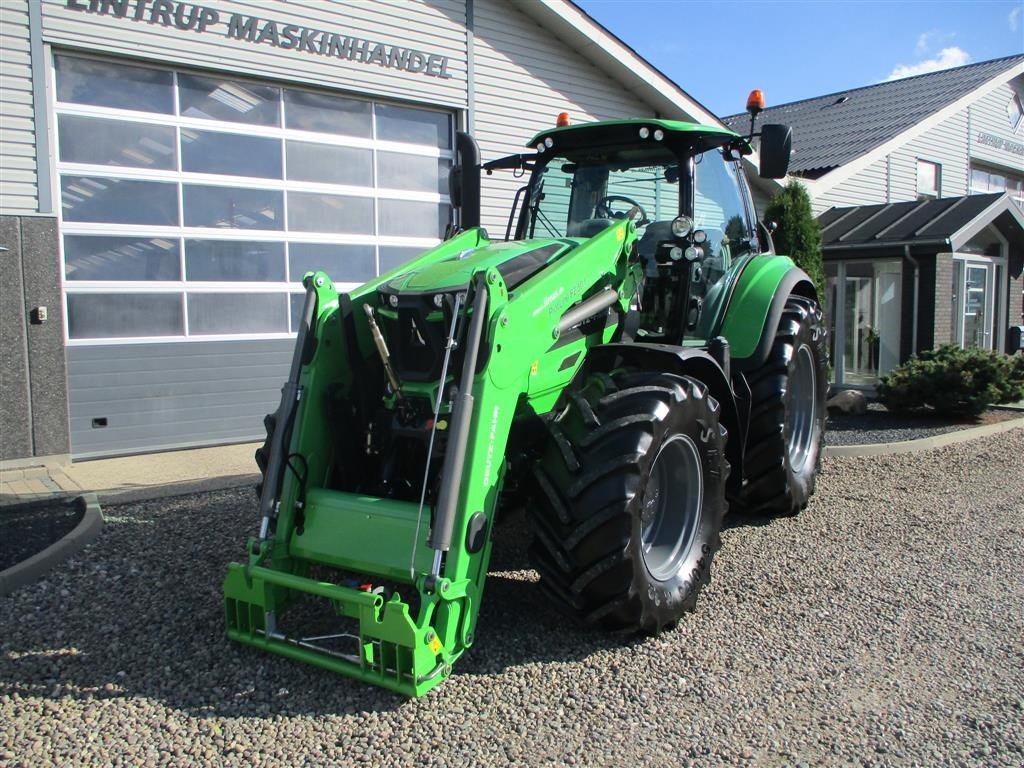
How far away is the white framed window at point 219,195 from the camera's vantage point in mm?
7973

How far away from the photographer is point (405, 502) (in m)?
3.74

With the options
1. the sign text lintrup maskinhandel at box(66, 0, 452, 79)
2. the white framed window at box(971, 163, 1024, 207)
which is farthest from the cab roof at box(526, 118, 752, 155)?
the white framed window at box(971, 163, 1024, 207)

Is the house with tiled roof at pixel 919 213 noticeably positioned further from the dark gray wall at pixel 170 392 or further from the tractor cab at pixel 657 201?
the dark gray wall at pixel 170 392

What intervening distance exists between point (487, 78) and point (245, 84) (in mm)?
3002

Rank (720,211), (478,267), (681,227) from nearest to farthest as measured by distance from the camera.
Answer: (478,267), (681,227), (720,211)

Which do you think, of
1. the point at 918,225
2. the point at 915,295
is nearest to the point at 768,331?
the point at 915,295

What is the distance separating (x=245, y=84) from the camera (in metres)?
8.80

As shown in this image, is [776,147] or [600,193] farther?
[600,193]

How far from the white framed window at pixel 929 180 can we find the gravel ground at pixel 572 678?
14793mm

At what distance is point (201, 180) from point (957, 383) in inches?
342

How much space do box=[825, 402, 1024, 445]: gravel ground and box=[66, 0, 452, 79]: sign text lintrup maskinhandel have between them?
20.0 feet

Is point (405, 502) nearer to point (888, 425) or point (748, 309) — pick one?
point (748, 309)

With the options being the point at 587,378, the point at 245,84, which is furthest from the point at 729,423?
the point at 245,84

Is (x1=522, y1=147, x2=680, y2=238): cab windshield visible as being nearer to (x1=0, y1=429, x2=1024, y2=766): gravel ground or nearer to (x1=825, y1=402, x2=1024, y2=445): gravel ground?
(x1=0, y1=429, x2=1024, y2=766): gravel ground
